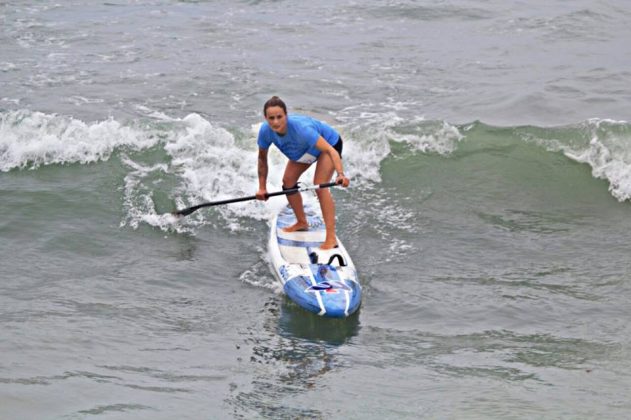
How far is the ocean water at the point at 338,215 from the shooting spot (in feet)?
20.7

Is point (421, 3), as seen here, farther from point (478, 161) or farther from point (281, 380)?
point (281, 380)

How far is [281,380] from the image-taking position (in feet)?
21.0

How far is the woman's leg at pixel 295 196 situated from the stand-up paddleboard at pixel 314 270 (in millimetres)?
82

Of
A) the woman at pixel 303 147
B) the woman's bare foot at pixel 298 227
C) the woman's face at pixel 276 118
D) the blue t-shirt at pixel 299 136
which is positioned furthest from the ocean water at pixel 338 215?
the woman's face at pixel 276 118

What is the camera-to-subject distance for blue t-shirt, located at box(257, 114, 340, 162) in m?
8.43

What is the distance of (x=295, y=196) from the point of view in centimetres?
919

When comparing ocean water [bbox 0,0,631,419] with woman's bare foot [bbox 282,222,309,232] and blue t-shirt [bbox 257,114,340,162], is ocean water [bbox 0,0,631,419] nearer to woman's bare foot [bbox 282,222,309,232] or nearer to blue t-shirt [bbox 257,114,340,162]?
woman's bare foot [bbox 282,222,309,232]

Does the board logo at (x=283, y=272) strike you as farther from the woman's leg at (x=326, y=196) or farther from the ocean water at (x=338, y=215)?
the woman's leg at (x=326, y=196)

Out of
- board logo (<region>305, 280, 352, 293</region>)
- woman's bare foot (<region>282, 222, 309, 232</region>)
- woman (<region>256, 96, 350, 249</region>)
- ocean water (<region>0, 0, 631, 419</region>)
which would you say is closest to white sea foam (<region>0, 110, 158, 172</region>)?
ocean water (<region>0, 0, 631, 419</region>)

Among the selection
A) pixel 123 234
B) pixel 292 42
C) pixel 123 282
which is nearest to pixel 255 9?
pixel 292 42

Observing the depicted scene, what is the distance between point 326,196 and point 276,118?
971 mm

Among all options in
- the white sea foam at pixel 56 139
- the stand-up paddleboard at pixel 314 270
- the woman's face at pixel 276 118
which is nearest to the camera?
the stand-up paddleboard at pixel 314 270

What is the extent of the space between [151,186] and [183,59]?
19.7ft

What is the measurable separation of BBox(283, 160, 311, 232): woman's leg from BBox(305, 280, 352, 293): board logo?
1401 mm
